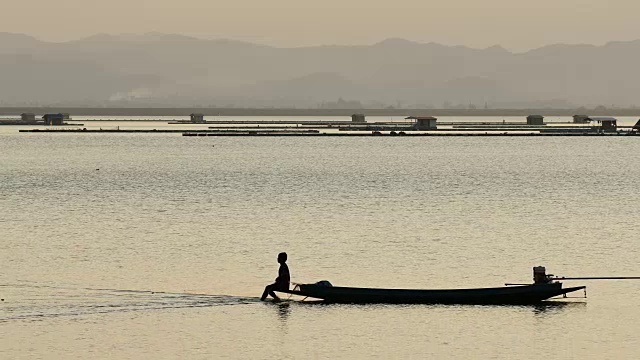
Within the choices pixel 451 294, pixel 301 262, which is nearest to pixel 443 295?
pixel 451 294

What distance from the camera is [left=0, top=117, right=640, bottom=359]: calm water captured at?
40250 millimetres

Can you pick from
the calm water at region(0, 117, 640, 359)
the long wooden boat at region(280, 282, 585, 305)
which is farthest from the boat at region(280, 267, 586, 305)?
the calm water at region(0, 117, 640, 359)

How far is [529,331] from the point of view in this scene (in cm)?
4162

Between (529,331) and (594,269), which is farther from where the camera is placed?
(594,269)

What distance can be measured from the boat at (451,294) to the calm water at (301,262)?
531mm

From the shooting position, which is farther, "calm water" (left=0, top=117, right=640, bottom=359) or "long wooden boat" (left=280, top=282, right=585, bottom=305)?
"long wooden boat" (left=280, top=282, right=585, bottom=305)

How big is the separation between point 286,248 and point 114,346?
24.8 meters

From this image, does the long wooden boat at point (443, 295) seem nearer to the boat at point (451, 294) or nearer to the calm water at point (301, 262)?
the boat at point (451, 294)

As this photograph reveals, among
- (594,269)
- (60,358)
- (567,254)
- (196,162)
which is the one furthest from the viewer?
(196,162)

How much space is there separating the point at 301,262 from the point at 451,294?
13.7 meters

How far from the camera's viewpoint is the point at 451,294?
4562 cm

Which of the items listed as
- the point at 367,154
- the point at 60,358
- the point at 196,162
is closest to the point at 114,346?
the point at 60,358

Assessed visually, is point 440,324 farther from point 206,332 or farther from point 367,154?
point 367,154

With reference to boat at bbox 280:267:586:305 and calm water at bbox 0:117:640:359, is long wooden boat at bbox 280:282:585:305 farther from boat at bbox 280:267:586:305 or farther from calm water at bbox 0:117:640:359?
calm water at bbox 0:117:640:359
